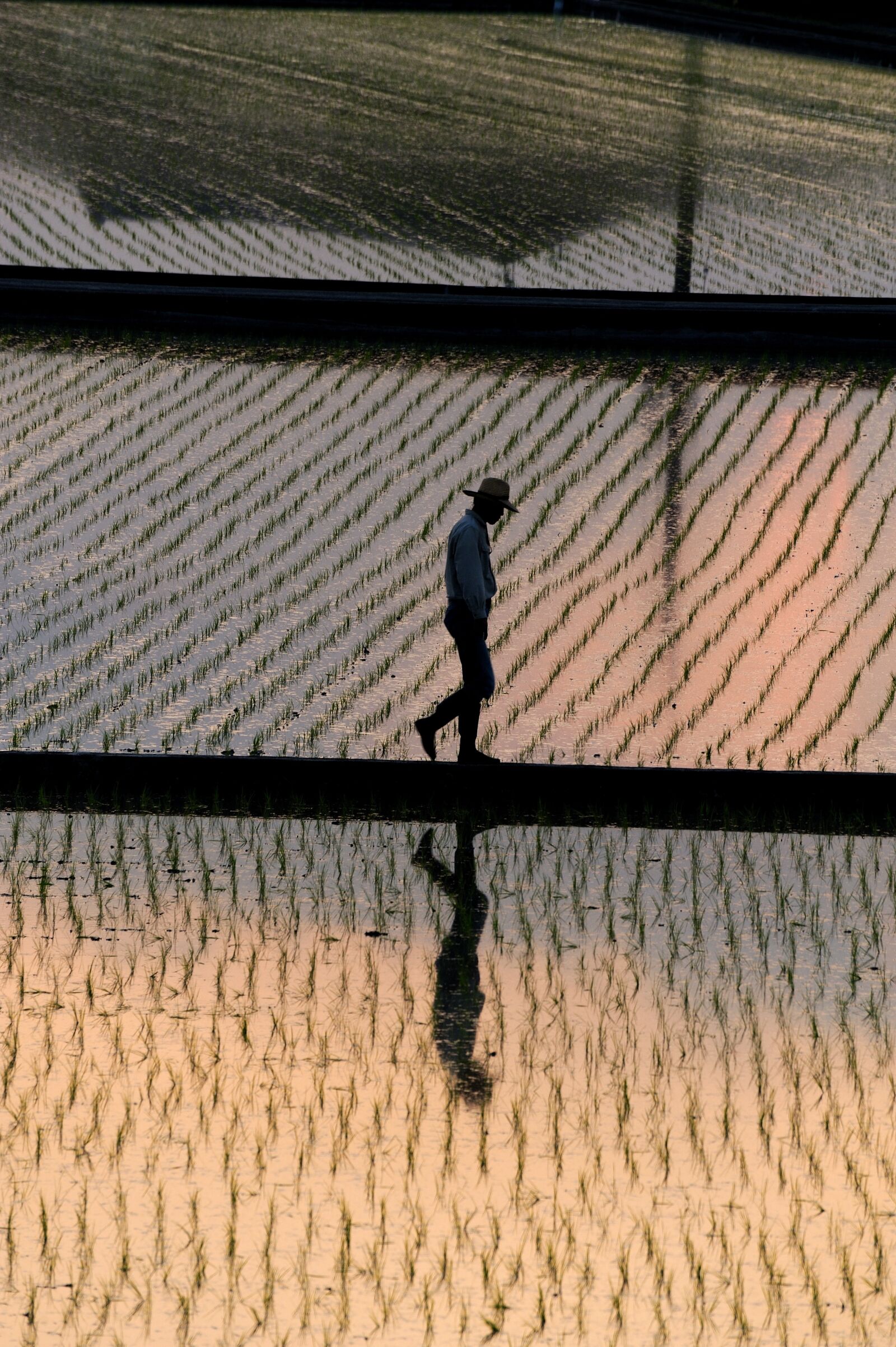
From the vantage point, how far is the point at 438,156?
2394 centimetres

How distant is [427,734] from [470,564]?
76 cm

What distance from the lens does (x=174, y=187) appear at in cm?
2114

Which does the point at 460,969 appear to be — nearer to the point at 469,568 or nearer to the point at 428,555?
the point at 469,568

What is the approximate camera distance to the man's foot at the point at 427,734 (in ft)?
25.2

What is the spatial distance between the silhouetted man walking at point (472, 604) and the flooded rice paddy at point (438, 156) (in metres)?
9.56

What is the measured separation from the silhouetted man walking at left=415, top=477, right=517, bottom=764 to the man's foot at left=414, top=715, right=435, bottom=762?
0.05m

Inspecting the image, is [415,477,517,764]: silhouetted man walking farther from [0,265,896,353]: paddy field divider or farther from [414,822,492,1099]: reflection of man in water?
[0,265,896,353]: paddy field divider

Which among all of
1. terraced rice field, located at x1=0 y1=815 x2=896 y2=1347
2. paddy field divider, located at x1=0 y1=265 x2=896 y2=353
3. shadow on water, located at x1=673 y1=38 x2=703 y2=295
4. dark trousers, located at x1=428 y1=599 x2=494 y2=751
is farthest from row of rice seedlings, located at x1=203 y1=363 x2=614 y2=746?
shadow on water, located at x1=673 y1=38 x2=703 y2=295

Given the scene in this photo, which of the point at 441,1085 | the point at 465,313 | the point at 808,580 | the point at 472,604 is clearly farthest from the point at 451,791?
the point at 465,313

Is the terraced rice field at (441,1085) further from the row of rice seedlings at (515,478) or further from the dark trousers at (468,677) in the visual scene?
the row of rice seedlings at (515,478)

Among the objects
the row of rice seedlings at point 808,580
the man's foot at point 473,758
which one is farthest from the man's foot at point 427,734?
the row of rice seedlings at point 808,580

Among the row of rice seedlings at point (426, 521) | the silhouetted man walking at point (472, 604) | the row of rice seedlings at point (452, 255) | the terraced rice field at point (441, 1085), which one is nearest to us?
the terraced rice field at point (441, 1085)

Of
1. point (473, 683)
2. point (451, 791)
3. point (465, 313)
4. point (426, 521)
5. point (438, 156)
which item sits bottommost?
point (451, 791)

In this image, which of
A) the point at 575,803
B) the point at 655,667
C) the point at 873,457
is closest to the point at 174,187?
the point at 873,457
